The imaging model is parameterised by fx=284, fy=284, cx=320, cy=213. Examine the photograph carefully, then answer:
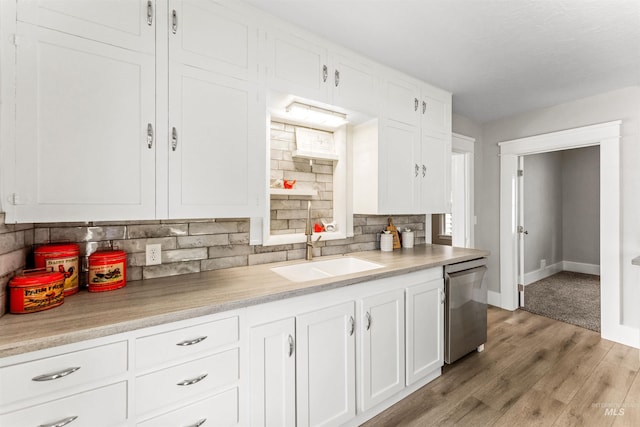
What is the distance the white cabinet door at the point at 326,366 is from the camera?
1.51m

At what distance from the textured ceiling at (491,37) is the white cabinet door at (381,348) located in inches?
69.0

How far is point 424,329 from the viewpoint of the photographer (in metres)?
2.12

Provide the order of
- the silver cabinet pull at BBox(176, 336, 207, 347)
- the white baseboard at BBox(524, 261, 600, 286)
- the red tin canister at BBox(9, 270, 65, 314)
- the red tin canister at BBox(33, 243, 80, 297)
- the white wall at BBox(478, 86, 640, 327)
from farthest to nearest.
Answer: the white baseboard at BBox(524, 261, 600, 286)
the white wall at BBox(478, 86, 640, 327)
the red tin canister at BBox(33, 243, 80, 297)
the silver cabinet pull at BBox(176, 336, 207, 347)
the red tin canister at BBox(9, 270, 65, 314)

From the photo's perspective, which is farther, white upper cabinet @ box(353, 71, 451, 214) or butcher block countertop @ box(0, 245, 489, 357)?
white upper cabinet @ box(353, 71, 451, 214)

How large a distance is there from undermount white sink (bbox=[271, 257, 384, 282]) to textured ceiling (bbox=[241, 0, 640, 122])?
161 centimetres

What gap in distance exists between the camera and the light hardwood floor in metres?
1.85

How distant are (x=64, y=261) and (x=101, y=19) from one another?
110 centimetres

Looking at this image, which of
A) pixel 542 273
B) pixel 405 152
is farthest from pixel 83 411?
pixel 542 273

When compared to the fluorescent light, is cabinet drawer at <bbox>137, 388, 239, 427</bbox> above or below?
below

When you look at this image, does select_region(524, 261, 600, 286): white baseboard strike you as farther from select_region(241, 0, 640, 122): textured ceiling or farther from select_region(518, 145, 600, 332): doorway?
select_region(241, 0, 640, 122): textured ceiling

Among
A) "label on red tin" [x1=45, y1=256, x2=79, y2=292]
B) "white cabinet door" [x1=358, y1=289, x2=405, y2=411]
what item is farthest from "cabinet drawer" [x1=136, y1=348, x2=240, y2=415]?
"white cabinet door" [x1=358, y1=289, x2=405, y2=411]

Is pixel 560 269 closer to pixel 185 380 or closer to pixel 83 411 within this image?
pixel 185 380

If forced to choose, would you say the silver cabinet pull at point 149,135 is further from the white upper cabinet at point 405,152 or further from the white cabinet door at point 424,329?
the white cabinet door at point 424,329

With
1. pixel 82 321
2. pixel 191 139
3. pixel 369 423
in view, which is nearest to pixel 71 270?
pixel 82 321
